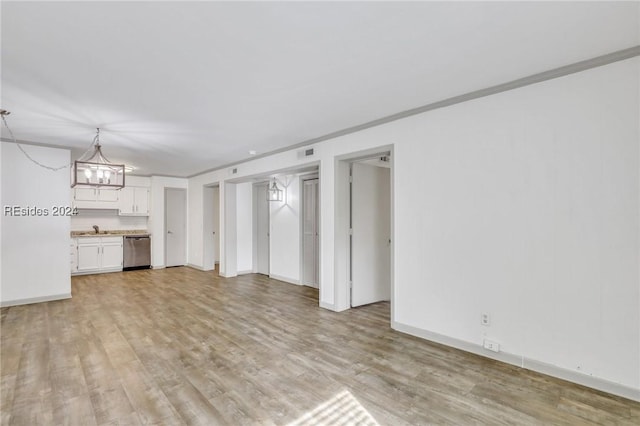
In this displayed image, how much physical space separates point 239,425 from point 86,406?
1.18 meters

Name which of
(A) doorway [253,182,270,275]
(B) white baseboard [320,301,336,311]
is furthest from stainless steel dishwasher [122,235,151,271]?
(B) white baseboard [320,301,336,311]

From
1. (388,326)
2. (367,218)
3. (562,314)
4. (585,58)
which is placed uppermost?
(585,58)

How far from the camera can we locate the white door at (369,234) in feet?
15.2

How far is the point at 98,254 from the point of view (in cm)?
747

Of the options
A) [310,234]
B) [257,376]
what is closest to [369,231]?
[310,234]

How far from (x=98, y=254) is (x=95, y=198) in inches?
56.0

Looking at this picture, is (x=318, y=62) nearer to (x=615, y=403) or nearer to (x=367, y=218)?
→ (x=367, y=218)

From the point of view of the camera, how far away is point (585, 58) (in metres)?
2.35

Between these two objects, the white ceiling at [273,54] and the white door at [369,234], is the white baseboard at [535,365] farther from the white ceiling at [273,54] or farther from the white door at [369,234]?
the white ceiling at [273,54]

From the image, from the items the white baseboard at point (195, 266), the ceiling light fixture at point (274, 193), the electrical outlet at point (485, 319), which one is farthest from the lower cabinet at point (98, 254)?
the electrical outlet at point (485, 319)

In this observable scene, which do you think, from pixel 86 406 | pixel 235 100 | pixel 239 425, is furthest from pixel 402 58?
pixel 86 406

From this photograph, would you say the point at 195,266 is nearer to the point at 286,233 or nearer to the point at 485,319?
the point at 286,233

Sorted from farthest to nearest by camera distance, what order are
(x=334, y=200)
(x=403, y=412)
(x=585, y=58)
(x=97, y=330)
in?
(x=334, y=200) → (x=97, y=330) → (x=585, y=58) → (x=403, y=412)

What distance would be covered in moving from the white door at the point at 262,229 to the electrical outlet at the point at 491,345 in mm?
5142
